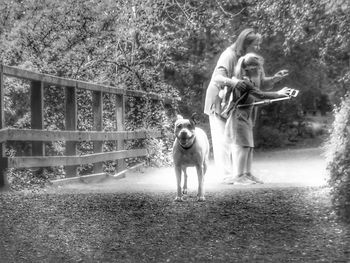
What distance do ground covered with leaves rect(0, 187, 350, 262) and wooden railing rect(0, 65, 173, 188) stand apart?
87 centimetres

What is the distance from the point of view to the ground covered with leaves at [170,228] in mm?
6199

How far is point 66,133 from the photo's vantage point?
11.9 m

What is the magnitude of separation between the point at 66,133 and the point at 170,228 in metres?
4.95

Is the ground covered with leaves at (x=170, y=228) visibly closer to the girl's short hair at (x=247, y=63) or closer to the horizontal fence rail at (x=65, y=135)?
the horizontal fence rail at (x=65, y=135)

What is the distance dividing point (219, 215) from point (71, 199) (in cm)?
224

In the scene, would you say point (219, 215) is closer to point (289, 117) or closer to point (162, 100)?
point (162, 100)

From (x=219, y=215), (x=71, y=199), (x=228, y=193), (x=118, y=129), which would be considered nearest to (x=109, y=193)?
(x=71, y=199)

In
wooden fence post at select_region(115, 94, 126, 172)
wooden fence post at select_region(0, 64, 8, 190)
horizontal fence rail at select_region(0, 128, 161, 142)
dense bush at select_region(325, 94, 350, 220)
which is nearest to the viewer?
dense bush at select_region(325, 94, 350, 220)

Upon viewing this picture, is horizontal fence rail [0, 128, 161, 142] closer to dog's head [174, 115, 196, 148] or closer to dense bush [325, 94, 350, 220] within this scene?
dog's head [174, 115, 196, 148]

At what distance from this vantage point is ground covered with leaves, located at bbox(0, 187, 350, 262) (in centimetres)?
620

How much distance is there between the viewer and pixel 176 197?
9016 mm

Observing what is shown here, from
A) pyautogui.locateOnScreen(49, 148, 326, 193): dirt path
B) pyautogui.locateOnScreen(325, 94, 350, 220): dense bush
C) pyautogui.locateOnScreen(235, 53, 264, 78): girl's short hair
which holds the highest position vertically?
pyautogui.locateOnScreen(235, 53, 264, 78): girl's short hair

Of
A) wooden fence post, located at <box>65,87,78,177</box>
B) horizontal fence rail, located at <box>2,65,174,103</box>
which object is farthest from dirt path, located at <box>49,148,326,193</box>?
horizontal fence rail, located at <box>2,65,174,103</box>

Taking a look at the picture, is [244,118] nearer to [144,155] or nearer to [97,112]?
[97,112]
